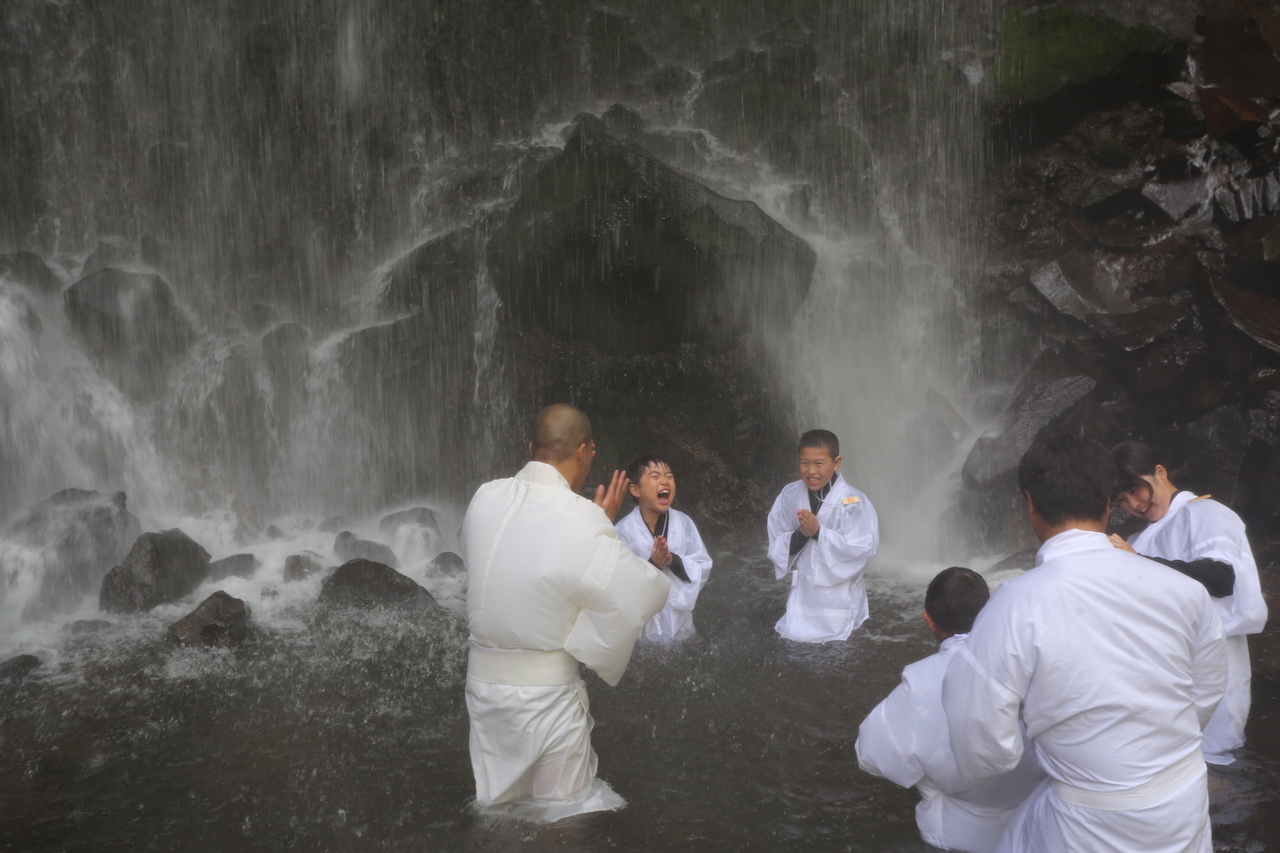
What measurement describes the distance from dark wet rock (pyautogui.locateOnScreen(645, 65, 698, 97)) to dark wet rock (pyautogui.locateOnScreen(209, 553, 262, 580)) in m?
8.32

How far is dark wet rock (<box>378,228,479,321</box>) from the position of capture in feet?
34.8

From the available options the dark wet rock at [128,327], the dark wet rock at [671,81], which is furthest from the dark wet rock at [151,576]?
the dark wet rock at [671,81]

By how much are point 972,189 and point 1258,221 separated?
3181 millimetres

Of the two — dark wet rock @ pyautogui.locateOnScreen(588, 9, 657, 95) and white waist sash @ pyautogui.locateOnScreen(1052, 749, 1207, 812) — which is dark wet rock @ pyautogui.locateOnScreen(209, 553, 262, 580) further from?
dark wet rock @ pyautogui.locateOnScreen(588, 9, 657, 95)

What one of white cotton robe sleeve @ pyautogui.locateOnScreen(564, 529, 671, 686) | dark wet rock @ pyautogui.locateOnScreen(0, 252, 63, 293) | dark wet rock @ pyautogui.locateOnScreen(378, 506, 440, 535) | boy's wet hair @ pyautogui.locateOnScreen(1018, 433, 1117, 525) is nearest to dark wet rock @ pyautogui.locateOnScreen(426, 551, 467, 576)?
dark wet rock @ pyautogui.locateOnScreen(378, 506, 440, 535)

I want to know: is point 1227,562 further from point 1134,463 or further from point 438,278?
point 438,278

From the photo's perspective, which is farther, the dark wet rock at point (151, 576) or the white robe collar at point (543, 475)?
the dark wet rock at point (151, 576)

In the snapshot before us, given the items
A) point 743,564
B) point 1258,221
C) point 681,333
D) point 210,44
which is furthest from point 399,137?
point 1258,221

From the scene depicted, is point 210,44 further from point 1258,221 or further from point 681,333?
point 1258,221

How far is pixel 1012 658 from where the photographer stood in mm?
2701

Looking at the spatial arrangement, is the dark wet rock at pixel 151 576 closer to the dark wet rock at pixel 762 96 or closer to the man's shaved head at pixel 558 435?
the man's shaved head at pixel 558 435

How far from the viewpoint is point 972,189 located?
1136 centimetres

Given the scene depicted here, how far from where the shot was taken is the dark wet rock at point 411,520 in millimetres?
9758

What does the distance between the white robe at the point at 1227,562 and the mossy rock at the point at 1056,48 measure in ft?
25.6
